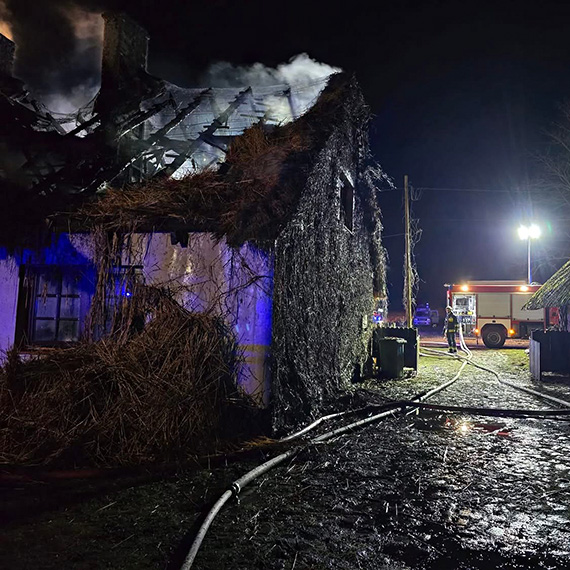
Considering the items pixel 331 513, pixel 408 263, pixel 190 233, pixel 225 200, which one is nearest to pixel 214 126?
pixel 225 200

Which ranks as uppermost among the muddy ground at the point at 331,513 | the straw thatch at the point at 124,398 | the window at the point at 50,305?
the window at the point at 50,305

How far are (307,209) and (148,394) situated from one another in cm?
423

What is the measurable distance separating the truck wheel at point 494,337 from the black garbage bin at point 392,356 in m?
13.9

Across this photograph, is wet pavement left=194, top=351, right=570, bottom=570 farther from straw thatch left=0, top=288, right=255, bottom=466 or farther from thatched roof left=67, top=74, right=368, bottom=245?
thatched roof left=67, top=74, right=368, bottom=245

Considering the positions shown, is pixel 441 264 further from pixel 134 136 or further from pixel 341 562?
pixel 341 562

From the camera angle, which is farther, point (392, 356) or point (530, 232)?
point (530, 232)

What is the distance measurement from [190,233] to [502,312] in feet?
74.9

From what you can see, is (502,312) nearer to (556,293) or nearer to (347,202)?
(556,293)

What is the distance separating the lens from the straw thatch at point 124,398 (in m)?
5.73

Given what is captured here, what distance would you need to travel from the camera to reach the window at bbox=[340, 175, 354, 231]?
38.7 feet

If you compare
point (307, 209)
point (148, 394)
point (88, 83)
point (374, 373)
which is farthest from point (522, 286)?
point (148, 394)

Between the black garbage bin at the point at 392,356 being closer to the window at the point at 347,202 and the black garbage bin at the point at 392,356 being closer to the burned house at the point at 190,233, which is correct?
the burned house at the point at 190,233

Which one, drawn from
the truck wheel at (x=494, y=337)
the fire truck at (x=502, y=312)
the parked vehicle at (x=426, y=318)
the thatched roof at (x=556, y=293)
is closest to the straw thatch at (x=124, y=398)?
the thatched roof at (x=556, y=293)

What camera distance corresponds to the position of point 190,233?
7.40 metres
